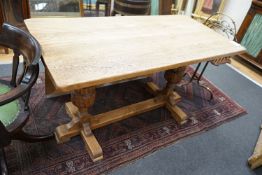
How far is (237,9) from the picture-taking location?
3.29 meters

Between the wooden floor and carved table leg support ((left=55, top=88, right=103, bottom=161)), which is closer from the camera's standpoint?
carved table leg support ((left=55, top=88, right=103, bottom=161))

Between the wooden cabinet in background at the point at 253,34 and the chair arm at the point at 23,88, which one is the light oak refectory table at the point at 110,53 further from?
the wooden cabinet in background at the point at 253,34

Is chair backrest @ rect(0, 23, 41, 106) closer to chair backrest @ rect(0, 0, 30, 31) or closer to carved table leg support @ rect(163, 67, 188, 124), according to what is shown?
carved table leg support @ rect(163, 67, 188, 124)

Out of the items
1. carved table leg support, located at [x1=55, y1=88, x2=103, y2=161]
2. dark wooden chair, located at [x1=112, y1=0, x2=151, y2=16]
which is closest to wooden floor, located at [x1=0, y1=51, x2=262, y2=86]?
dark wooden chair, located at [x1=112, y1=0, x2=151, y2=16]

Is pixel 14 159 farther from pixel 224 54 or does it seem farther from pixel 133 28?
pixel 224 54

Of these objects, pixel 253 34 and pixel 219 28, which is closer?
pixel 253 34

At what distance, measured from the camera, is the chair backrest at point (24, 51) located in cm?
90

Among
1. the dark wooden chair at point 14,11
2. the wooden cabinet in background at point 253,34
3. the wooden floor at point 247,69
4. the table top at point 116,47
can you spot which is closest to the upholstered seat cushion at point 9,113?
the table top at point 116,47

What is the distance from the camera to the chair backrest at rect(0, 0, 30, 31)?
2.31 m

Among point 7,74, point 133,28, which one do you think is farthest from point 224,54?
point 7,74

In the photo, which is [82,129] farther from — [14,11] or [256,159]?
[14,11]

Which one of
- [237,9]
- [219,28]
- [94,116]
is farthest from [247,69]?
[94,116]

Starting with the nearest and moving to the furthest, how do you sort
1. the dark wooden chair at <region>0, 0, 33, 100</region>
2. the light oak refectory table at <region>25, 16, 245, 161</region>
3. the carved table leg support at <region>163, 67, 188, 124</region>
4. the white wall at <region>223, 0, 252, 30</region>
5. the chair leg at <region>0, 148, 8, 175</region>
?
1. the light oak refectory table at <region>25, 16, 245, 161</region>
2. the chair leg at <region>0, 148, 8, 175</region>
3. the carved table leg support at <region>163, 67, 188, 124</region>
4. the dark wooden chair at <region>0, 0, 33, 100</region>
5. the white wall at <region>223, 0, 252, 30</region>

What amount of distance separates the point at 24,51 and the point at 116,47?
1.73 feet
